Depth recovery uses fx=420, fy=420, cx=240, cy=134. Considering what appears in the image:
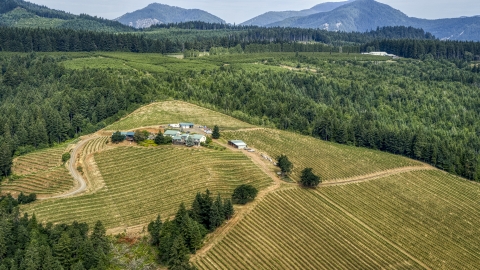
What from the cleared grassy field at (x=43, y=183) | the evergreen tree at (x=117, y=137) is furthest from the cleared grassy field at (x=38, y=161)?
the evergreen tree at (x=117, y=137)

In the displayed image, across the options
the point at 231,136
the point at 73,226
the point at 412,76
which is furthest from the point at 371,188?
the point at 412,76

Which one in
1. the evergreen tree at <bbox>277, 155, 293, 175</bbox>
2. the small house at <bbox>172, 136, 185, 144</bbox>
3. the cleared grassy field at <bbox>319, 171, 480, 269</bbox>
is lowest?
the cleared grassy field at <bbox>319, 171, 480, 269</bbox>

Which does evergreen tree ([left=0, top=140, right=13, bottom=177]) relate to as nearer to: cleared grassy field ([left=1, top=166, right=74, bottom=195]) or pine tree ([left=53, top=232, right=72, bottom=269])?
cleared grassy field ([left=1, top=166, right=74, bottom=195])

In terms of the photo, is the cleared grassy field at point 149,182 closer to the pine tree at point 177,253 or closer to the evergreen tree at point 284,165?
the evergreen tree at point 284,165

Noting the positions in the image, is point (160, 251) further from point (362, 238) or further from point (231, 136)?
point (231, 136)

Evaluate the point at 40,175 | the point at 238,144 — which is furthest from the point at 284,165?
the point at 40,175

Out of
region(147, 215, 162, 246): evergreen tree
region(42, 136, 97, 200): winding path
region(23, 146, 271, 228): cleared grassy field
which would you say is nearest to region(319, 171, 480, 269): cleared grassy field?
region(23, 146, 271, 228): cleared grassy field
